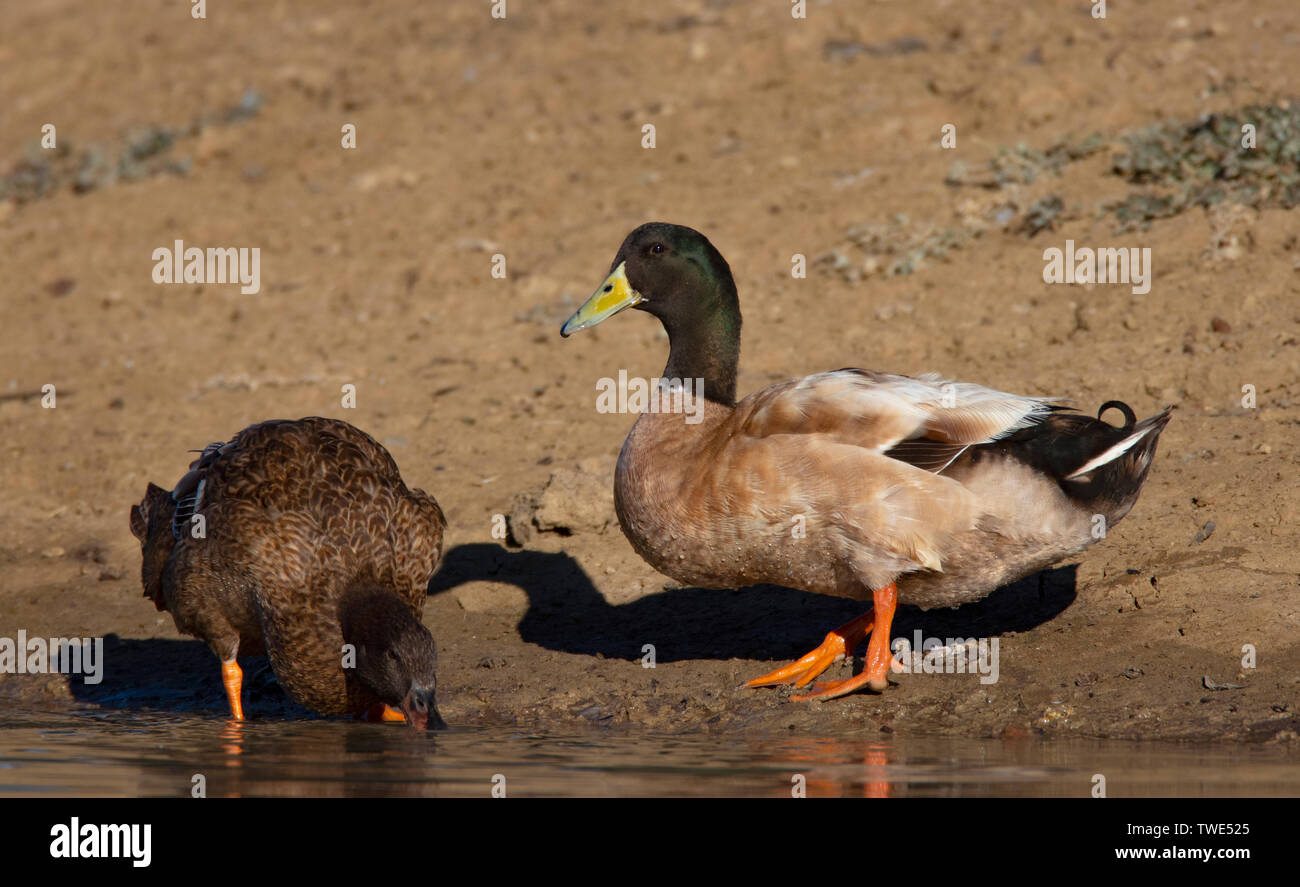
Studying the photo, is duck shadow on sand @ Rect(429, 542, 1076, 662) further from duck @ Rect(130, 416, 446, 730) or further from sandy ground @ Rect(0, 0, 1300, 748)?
duck @ Rect(130, 416, 446, 730)

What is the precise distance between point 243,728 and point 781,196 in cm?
681

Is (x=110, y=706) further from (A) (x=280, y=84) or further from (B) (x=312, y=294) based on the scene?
(A) (x=280, y=84)

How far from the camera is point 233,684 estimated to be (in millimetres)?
6805

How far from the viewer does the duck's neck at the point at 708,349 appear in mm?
6934

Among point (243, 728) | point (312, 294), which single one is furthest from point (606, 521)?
point (312, 294)

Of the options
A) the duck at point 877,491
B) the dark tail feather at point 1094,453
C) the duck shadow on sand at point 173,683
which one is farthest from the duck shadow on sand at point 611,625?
the dark tail feather at point 1094,453

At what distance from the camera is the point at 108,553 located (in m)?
8.80

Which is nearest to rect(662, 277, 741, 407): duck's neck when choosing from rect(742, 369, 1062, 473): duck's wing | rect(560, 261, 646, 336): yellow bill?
rect(560, 261, 646, 336): yellow bill

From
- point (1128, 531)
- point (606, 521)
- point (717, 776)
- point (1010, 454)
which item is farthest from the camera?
point (606, 521)

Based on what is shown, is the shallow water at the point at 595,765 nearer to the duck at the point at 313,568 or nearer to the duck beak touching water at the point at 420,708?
the duck beak touching water at the point at 420,708

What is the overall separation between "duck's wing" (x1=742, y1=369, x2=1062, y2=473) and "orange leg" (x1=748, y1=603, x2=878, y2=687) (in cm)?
79

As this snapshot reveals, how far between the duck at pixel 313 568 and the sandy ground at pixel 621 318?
24.4 inches

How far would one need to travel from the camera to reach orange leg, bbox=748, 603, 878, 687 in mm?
6492
